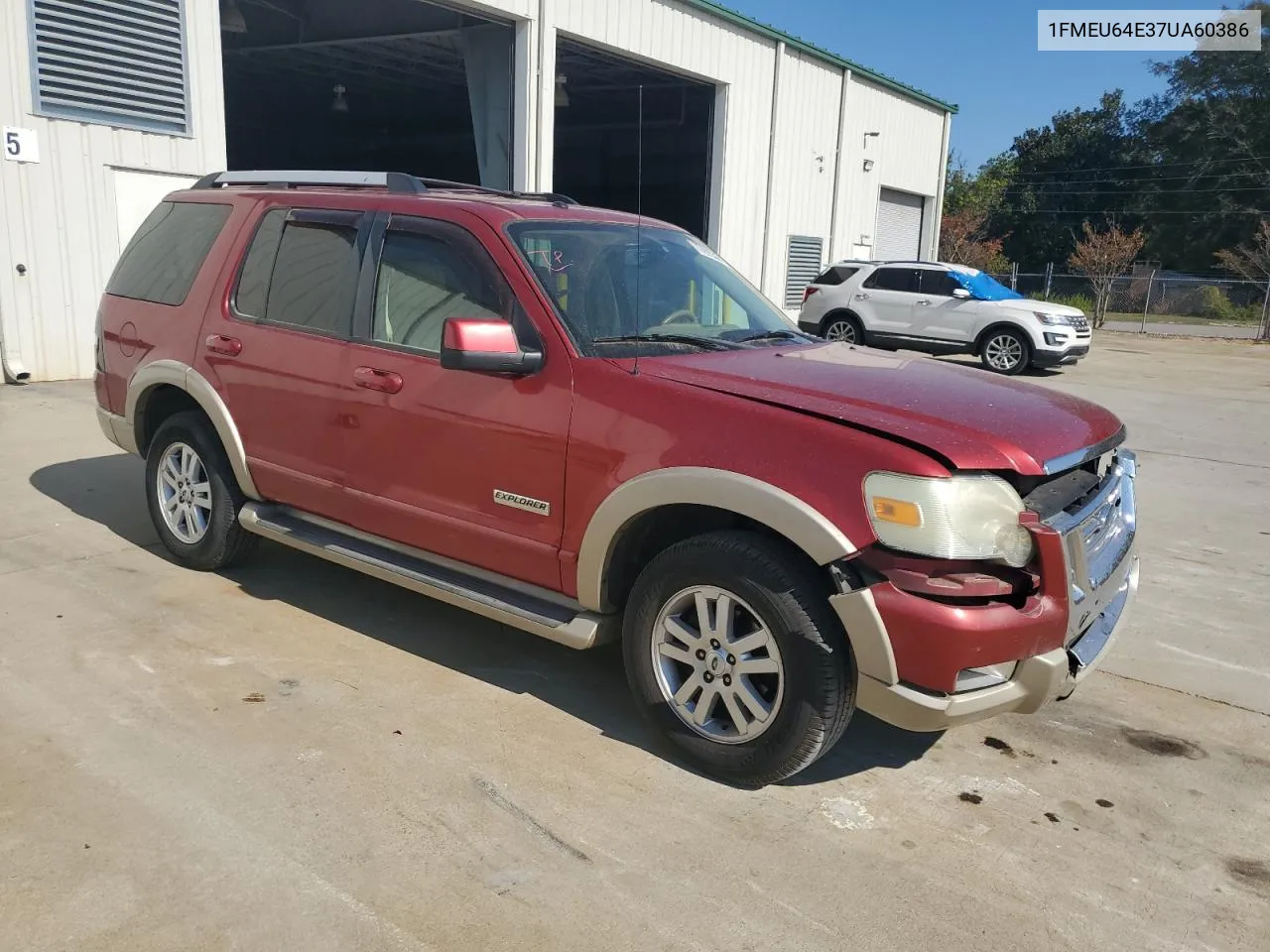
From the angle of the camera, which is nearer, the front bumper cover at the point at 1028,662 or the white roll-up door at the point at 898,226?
the front bumper cover at the point at 1028,662

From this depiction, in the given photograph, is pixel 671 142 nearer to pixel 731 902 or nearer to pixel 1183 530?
pixel 1183 530

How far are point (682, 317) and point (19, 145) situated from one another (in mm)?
8987

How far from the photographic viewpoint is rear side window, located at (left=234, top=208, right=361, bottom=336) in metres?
4.40

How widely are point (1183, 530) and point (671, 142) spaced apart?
22258 millimetres

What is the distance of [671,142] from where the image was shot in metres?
27.0

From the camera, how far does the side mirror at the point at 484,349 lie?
3.52m

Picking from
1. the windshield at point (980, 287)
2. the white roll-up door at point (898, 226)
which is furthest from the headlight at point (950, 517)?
the white roll-up door at point (898, 226)

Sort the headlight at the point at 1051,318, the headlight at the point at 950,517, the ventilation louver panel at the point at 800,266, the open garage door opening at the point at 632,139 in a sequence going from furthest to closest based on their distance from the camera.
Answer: the ventilation louver panel at the point at 800,266 < the open garage door opening at the point at 632,139 < the headlight at the point at 1051,318 < the headlight at the point at 950,517

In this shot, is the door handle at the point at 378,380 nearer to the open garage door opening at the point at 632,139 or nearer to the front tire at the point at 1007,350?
the front tire at the point at 1007,350

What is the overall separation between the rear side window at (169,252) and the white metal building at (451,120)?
108 inches

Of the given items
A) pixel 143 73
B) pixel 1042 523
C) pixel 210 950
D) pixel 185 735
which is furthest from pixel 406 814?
pixel 143 73

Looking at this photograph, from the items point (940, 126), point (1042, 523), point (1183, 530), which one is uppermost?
point (940, 126)

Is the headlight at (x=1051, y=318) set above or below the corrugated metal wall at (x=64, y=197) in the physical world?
below

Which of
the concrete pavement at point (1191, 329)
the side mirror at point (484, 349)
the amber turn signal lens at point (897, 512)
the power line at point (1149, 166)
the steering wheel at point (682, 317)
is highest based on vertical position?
the power line at point (1149, 166)
